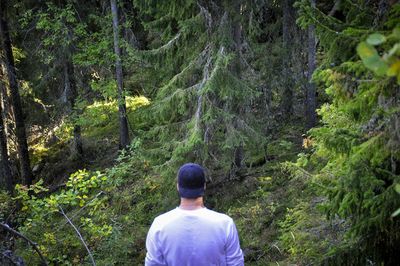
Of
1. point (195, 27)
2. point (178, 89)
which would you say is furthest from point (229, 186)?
point (195, 27)

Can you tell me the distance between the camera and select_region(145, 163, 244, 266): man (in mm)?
3027

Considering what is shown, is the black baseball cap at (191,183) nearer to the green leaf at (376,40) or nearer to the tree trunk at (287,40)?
the green leaf at (376,40)

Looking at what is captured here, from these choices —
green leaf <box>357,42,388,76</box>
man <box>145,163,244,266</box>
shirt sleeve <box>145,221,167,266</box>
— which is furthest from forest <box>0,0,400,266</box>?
shirt sleeve <box>145,221,167,266</box>

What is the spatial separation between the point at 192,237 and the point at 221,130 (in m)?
7.82

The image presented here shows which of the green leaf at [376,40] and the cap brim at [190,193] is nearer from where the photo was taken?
the green leaf at [376,40]

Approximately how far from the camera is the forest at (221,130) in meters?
3.19

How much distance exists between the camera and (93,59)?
15102mm

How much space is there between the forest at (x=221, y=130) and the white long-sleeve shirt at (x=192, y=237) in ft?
2.74

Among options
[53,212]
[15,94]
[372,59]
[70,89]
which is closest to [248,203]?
[53,212]

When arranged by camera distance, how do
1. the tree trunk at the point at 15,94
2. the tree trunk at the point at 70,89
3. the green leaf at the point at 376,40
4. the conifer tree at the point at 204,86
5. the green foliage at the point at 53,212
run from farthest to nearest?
the tree trunk at the point at 70,89 → the tree trunk at the point at 15,94 → the conifer tree at the point at 204,86 → the green foliage at the point at 53,212 → the green leaf at the point at 376,40

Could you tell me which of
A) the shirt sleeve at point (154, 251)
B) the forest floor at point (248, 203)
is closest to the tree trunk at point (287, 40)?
the forest floor at point (248, 203)

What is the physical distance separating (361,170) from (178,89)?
22.8 feet

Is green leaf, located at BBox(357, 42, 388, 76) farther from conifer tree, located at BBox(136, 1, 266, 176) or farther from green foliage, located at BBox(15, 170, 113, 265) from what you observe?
conifer tree, located at BBox(136, 1, 266, 176)

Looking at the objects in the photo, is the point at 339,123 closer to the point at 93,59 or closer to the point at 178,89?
the point at 178,89
